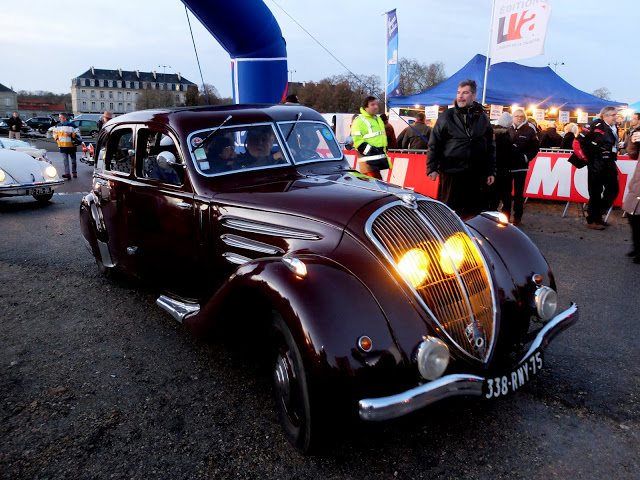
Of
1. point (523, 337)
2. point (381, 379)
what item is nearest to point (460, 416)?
point (523, 337)

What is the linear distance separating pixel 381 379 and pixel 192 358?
1.81 meters

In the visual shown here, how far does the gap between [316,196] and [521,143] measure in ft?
19.4

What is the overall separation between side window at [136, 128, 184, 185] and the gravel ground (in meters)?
1.27

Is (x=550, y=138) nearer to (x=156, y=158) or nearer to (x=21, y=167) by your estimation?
(x=156, y=158)

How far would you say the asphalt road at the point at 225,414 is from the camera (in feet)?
7.45

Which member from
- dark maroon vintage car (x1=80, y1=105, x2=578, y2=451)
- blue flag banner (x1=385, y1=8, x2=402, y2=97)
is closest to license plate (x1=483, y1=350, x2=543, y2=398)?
dark maroon vintage car (x1=80, y1=105, x2=578, y2=451)

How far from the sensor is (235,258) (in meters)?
3.07

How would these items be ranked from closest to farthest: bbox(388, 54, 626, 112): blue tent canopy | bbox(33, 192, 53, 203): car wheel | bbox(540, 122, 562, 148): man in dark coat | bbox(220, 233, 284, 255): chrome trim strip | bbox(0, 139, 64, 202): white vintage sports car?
bbox(220, 233, 284, 255): chrome trim strip → bbox(0, 139, 64, 202): white vintage sports car → bbox(33, 192, 53, 203): car wheel → bbox(540, 122, 562, 148): man in dark coat → bbox(388, 54, 626, 112): blue tent canopy

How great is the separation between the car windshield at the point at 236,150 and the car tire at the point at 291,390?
1.44m

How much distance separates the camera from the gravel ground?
2266 mm

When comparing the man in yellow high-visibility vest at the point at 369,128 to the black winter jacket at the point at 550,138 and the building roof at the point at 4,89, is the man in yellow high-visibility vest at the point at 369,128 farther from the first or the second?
the building roof at the point at 4,89

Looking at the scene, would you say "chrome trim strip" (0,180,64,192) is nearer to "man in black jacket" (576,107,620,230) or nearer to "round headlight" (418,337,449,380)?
"round headlight" (418,337,449,380)

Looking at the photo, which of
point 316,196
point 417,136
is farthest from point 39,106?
point 316,196

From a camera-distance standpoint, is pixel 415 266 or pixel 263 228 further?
pixel 263 228
